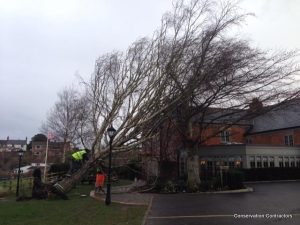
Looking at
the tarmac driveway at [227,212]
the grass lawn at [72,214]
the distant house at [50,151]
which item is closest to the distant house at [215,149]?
the tarmac driveway at [227,212]

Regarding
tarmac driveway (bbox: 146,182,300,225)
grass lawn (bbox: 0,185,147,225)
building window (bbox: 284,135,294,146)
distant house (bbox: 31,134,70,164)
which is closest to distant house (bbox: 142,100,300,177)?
building window (bbox: 284,135,294,146)

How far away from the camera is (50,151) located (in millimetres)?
72625

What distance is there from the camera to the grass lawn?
12.4 metres

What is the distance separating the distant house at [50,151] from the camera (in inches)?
2157

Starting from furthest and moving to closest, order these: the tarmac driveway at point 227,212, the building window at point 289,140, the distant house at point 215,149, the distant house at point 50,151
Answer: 1. the distant house at point 50,151
2. the building window at point 289,140
3. the distant house at point 215,149
4. the tarmac driveway at point 227,212

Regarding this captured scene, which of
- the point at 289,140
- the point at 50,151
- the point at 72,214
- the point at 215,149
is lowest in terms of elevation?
the point at 72,214

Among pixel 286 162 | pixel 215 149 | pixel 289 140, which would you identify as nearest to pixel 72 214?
pixel 215 149

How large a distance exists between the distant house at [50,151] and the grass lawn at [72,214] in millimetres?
33787

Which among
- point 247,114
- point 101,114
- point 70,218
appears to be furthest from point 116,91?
point 70,218

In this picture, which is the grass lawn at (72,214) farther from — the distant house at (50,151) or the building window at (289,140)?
the building window at (289,140)

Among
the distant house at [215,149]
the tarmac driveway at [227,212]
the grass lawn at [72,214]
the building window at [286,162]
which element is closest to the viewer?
the tarmac driveway at [227,212]

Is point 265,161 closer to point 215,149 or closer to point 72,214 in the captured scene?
point 215,149

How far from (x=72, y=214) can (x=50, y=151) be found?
6065cm

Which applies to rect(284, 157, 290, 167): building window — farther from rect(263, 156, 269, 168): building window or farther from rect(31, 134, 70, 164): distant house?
rect(31, 134, 70, 164): distant house
